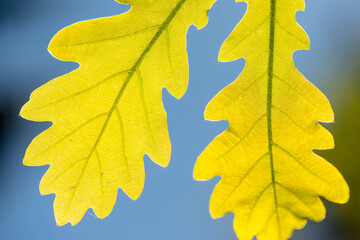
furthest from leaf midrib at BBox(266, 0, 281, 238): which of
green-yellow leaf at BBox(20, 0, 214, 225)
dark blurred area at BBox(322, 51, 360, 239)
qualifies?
dark blurred area at BBox(322, 51, 360, 239)

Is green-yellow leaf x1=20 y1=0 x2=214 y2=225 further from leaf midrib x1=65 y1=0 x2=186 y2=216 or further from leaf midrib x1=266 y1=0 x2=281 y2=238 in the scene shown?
leaf midrib x1=266 y1=0 x2=281 y2=238

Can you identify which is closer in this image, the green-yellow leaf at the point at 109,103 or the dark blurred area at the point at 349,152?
the green-yellow leaf at the point at 109,103

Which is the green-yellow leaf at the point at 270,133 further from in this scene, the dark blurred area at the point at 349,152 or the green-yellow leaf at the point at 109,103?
the dark blurred area at the point at 349,152

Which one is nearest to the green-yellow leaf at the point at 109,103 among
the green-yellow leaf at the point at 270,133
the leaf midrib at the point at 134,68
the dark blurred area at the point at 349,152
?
the leaf midrib at the point at 134,68

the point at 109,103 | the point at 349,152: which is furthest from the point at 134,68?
the point at 349,152

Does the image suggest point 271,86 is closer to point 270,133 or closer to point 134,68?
point 270,133

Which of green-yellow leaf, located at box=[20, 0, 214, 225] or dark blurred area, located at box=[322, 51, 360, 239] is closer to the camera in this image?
green-yellow leaf, located at box=[20, 0, 214, 225]
